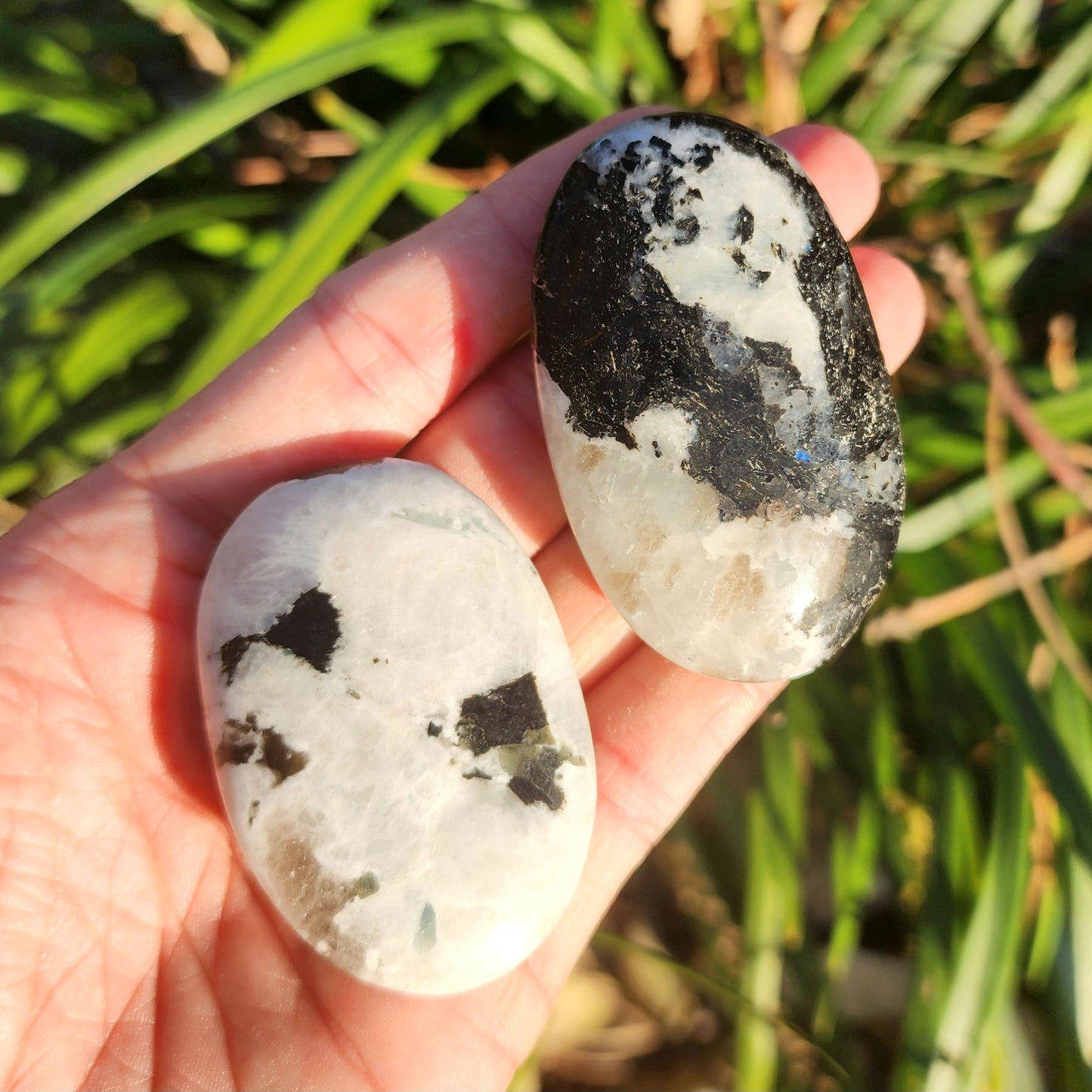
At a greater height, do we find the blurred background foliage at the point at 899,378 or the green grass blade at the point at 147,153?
the green grass blade at the point at 147,153

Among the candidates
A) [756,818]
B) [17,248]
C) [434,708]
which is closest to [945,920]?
[756,818]

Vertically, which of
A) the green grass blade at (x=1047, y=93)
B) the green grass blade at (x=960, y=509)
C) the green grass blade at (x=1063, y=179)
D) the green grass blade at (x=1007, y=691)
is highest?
the green grass blade at (x=1047, y=93)

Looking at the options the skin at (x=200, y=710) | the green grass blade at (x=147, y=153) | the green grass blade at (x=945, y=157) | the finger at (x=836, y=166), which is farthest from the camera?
the green grass blade at (x=945, y=157)

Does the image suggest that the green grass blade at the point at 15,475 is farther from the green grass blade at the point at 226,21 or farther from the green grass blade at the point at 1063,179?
the green grass blade at the point at 1063,179

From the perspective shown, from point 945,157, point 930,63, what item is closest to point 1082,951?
point 945,157

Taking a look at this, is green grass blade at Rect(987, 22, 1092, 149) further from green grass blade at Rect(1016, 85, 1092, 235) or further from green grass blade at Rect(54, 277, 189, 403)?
green grass blade at Rect(54, 277, 189, 403)

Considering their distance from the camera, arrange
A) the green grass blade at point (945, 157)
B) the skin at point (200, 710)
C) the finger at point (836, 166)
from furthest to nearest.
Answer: the green grass blade at point (945, 157), the finger at point (836, 166), the skin at point (200, 710)

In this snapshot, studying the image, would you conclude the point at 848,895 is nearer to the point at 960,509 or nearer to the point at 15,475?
the point at 960,509

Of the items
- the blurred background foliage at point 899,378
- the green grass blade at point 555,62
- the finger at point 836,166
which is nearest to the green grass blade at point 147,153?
the blurred background foliage at point 899,378
